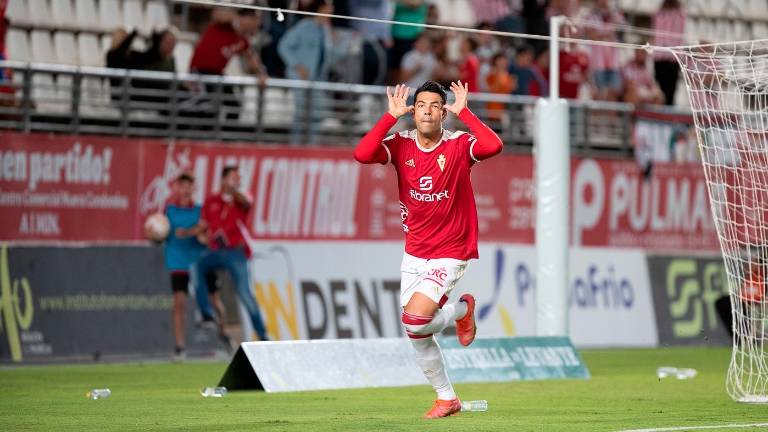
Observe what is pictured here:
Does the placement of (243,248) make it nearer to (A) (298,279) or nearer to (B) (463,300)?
(A) (298,279)

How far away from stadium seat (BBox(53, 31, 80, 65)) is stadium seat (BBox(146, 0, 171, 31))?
4.69 ft

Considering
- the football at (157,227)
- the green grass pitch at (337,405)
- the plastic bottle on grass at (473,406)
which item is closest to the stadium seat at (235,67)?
the football at (157,227)

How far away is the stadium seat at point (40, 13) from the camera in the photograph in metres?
21.0

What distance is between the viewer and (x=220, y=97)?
20.8 meters

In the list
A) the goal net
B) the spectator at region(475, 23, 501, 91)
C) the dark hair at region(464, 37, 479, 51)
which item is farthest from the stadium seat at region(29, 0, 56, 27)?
the goal net

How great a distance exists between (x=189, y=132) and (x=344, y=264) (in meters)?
2.88

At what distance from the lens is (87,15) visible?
70.8ft

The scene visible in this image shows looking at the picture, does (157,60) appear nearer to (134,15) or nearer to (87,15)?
(87,15)

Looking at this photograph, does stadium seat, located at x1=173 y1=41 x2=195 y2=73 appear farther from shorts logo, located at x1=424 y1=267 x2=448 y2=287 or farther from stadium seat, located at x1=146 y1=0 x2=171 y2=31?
shorts logo, located at x1=424 y1=267 x2=448 y2=287

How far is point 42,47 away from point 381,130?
11.3m

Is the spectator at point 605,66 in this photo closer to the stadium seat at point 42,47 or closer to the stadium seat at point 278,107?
the stadium seat at point 278,107

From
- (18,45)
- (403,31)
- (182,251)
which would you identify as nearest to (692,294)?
(403,31)

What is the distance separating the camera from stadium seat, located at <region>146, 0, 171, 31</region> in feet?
73.4

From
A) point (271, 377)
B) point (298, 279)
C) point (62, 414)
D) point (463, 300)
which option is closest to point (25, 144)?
point (298, 279)
